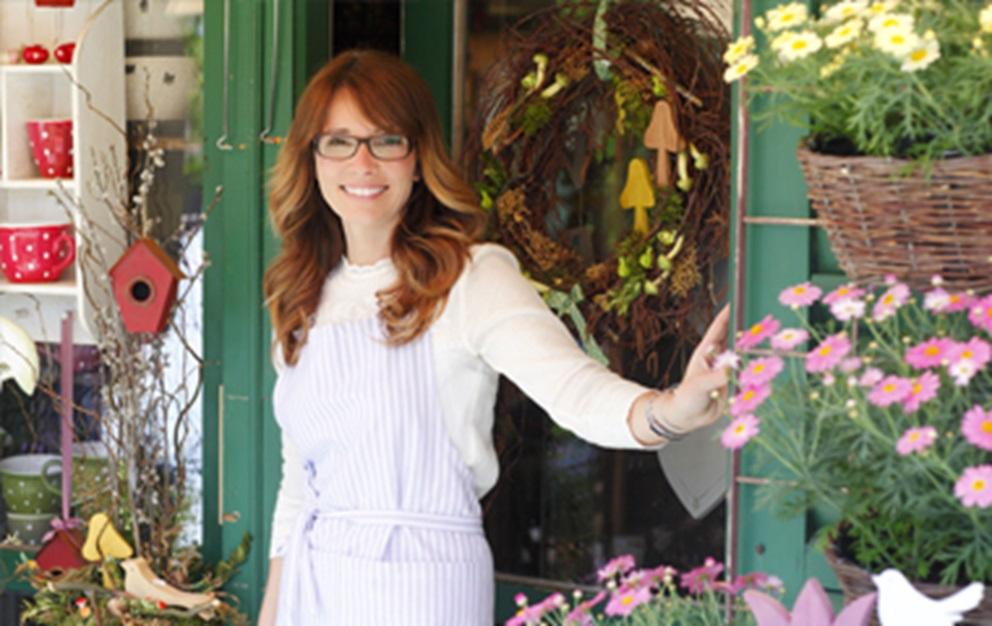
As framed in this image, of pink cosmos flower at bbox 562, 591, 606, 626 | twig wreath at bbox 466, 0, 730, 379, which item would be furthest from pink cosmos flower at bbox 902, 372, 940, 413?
twig wreath at bbox 466, 0, 730, 379

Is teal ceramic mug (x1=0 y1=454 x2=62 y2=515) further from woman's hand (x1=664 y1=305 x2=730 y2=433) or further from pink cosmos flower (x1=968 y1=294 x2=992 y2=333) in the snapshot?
pink cosmos flower (x1=968 y1=294 x2=992 y2=333)

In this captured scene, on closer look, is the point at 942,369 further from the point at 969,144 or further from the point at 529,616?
the point at 529,616

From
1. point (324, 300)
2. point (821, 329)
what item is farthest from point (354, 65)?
point (821, 329)

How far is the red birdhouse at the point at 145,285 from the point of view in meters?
3.56

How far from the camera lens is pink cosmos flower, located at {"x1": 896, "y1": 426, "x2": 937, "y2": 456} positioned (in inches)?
60.8

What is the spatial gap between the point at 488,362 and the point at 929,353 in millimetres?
1076

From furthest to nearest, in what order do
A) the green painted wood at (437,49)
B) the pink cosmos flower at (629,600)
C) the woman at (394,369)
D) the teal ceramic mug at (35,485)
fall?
the teal ceramic mug at (35,485), the green painted wood at (437,49), the woman at (394,369), the pink cosmos flower at (629,600)

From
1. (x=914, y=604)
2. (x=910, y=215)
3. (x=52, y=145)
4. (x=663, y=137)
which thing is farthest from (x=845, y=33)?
(x=52, y=145)

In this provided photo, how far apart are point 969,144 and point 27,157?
110 inches

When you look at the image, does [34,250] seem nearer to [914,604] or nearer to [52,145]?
[52,145]

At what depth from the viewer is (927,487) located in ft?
5.46

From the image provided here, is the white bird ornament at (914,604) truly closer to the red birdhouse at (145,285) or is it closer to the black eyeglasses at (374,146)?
the black eyeglasses at (374,146)

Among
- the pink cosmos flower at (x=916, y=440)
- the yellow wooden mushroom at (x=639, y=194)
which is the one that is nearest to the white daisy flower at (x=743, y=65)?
the pink cosmos flower at (x=916, y=440)

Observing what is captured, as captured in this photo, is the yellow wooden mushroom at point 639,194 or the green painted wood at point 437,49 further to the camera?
the green painted wood at point 437,49
